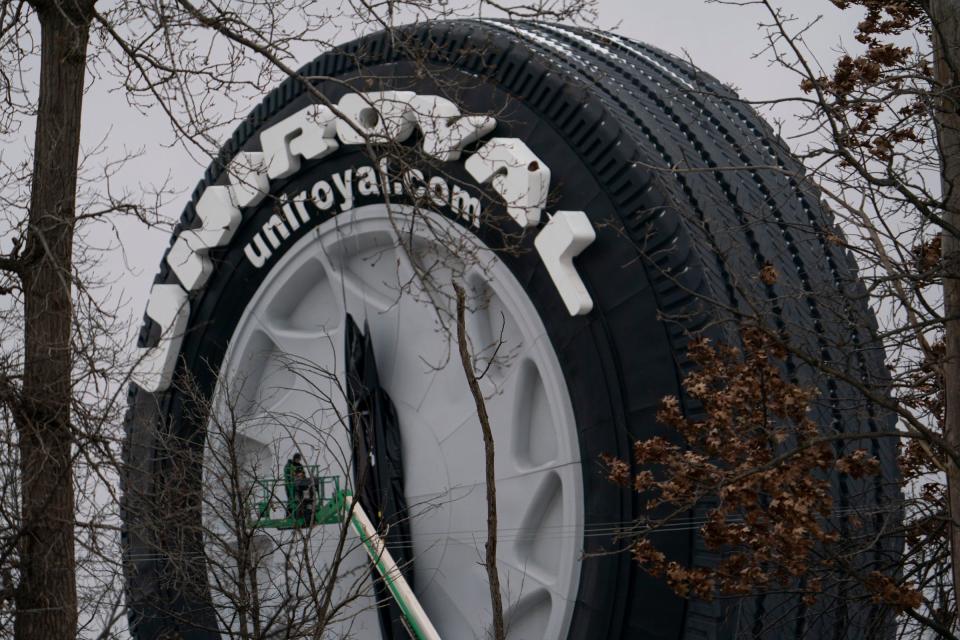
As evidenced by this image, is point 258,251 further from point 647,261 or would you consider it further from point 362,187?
point 647,261

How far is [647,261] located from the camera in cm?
895

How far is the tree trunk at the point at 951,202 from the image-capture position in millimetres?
7559

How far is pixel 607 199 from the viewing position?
9250mm

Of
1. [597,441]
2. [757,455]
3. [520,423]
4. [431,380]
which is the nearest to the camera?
[757,455]

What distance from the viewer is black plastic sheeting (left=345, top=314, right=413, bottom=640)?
10398mm

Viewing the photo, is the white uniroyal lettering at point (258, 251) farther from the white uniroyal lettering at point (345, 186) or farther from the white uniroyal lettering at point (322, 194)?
the white uniroyal lettering at point (345, 186)

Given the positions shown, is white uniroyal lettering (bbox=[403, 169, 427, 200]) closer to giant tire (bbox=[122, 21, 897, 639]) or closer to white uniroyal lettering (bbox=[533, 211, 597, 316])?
giant tire (bbox=[122, 21, 897, 639])

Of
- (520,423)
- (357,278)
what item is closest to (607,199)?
(520,423)

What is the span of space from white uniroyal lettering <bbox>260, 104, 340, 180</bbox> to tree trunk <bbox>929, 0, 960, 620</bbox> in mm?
4401

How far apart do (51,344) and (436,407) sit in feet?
8.21

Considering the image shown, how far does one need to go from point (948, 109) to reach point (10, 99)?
18.5 feet

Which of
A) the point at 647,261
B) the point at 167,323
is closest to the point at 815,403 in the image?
the point at 647,261

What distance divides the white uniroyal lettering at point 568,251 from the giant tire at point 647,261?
108 millimetres

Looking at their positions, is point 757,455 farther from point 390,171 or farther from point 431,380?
point 390,171
